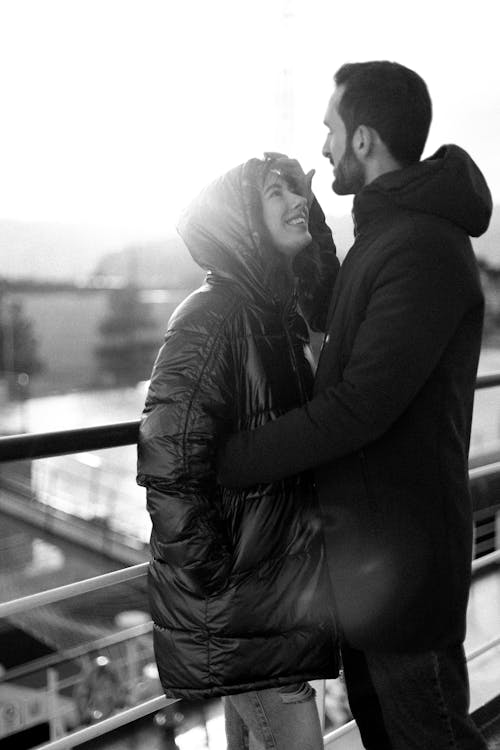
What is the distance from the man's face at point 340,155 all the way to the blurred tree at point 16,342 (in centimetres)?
474

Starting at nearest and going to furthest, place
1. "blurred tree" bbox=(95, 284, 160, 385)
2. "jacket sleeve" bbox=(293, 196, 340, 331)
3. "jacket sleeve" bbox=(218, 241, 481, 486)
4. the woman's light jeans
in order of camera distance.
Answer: "jacket sleeve" bbox=(218, 241, 481, 486), the woman's light jeans, "jacket sleeve" bbox=(293, 196, 340, 331), "blurred tree" bbox=(95, 284, 160, 385)

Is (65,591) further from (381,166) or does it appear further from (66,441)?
(381,166)

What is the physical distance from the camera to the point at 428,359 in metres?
0.76

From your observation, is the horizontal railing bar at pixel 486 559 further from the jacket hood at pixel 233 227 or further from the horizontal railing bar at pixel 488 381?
the jacket hood at pixel 233 227

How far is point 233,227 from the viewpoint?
2.77ft

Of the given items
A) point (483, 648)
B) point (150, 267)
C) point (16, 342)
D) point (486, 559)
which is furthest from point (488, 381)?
point (16, 342)

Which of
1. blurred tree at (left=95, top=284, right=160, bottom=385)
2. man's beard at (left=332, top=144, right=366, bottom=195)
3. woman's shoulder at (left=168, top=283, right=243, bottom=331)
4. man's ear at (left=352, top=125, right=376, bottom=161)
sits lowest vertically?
blurred tree at (left=95, top=284, right=160, bottom=385)

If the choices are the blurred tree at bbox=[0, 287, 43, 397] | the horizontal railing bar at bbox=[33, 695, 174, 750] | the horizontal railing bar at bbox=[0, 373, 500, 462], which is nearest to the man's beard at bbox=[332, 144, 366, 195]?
the horizontal railing bar at bbox=[0, 373, 500, 462]

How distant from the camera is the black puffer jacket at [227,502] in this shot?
0.79m

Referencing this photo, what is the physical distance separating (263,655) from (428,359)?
0.37 m

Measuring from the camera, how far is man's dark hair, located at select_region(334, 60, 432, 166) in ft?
2.65

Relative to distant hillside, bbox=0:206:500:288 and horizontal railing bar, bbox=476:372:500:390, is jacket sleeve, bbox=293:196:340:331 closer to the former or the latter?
horizontal railing bar, bbox=476:372:500:390

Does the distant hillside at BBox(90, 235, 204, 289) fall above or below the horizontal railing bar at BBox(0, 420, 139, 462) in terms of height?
below

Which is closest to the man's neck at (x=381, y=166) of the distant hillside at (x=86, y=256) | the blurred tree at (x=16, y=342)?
the distant hillside at (x=86, y=256)
